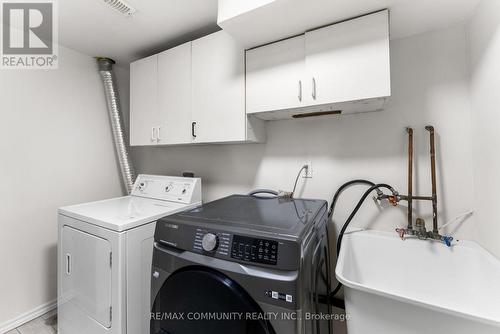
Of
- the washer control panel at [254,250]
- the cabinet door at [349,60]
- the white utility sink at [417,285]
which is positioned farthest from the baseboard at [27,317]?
the cabinet door at [349,60]

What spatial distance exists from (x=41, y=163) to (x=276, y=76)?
2.11 m

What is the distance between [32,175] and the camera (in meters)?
1.88

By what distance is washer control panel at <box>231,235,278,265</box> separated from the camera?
823mm

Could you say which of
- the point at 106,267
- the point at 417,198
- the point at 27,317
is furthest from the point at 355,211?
the point at 27,317

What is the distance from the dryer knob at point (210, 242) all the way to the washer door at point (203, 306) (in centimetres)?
9

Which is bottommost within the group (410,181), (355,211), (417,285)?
(417,285)

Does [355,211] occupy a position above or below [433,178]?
below

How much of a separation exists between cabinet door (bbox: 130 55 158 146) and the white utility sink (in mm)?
1842

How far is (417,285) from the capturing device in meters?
1.24

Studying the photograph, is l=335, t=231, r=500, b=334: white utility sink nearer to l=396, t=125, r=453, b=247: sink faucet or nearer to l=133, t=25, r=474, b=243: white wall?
l=396, t=125, r=453, b=247: sink faucet

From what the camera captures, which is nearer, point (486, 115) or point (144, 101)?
point (486, 115)

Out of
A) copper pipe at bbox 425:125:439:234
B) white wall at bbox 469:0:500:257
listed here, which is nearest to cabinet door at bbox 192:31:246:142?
copper pipe at bbox 425:125:439:234

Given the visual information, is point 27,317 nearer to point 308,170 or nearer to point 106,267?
point 106,267

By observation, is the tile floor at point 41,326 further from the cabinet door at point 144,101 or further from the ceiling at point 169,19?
the ceiling at point 169,19
